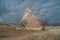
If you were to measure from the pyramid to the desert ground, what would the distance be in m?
0.15

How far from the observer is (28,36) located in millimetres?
4199

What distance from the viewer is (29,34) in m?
4.23

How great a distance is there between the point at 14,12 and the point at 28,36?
0.72m

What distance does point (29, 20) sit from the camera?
14.1ft

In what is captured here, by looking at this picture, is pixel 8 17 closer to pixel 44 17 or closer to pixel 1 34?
pixel 1 34

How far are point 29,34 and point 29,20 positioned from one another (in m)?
0.35

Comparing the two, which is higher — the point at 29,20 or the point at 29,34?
the point at 29,20

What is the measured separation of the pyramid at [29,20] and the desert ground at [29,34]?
154mm

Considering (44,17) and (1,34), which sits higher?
(44,17)

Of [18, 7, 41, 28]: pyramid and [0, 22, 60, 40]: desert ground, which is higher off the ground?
[18, 7, 41, 28]: pyramid

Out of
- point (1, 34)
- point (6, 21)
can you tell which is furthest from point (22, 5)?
point (1, 34)

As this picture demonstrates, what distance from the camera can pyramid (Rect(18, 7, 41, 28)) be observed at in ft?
14.0

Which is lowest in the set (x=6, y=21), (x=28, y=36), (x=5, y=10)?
(x=28, y=36)

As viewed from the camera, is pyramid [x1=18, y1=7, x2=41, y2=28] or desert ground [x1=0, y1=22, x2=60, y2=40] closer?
desert ground [x1=0, y1=22, x2=60, y2=40]
